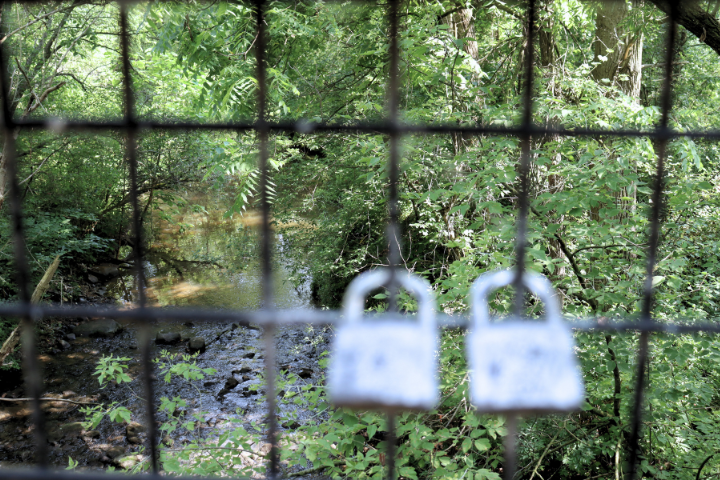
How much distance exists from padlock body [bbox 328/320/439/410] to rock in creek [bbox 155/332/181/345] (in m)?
6.66

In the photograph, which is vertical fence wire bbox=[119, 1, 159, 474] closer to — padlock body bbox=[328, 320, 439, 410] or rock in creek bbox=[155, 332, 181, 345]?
padlock body bbox=[328, 320, 439, 410]

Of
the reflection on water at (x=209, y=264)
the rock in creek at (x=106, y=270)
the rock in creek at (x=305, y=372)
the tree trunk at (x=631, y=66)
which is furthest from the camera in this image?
the rock in creek at (x=106, y=270)

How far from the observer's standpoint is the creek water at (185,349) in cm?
455

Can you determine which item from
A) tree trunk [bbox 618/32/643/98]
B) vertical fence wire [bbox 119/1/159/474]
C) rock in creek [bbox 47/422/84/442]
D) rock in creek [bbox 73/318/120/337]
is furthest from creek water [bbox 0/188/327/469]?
tree trunk [bbox 618/32/643/98]

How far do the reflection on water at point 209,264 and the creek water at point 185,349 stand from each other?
0.02 meters

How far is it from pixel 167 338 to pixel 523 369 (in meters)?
6.75

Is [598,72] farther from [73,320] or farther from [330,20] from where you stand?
[73,320]

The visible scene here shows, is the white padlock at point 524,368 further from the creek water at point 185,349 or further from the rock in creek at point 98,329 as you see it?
the rock in creek at point 98,329

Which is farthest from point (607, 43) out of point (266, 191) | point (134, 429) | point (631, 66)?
point (134, 429)

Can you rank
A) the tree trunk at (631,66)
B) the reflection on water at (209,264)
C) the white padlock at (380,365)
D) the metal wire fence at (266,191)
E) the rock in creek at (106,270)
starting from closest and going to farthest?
the white padlock at (380,365), the metal wire fence at (266,191), the tree trunk at (631,66), the reflection on water at (209,264), the rock in creek at (106,270)

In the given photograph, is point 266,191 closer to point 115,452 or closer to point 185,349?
point 115,452

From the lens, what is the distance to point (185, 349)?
6281mm

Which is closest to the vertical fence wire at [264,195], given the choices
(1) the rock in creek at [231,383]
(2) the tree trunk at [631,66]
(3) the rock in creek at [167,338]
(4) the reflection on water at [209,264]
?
(2) the tree trunk at [631,66]

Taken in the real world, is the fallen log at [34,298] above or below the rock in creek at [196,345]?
above
